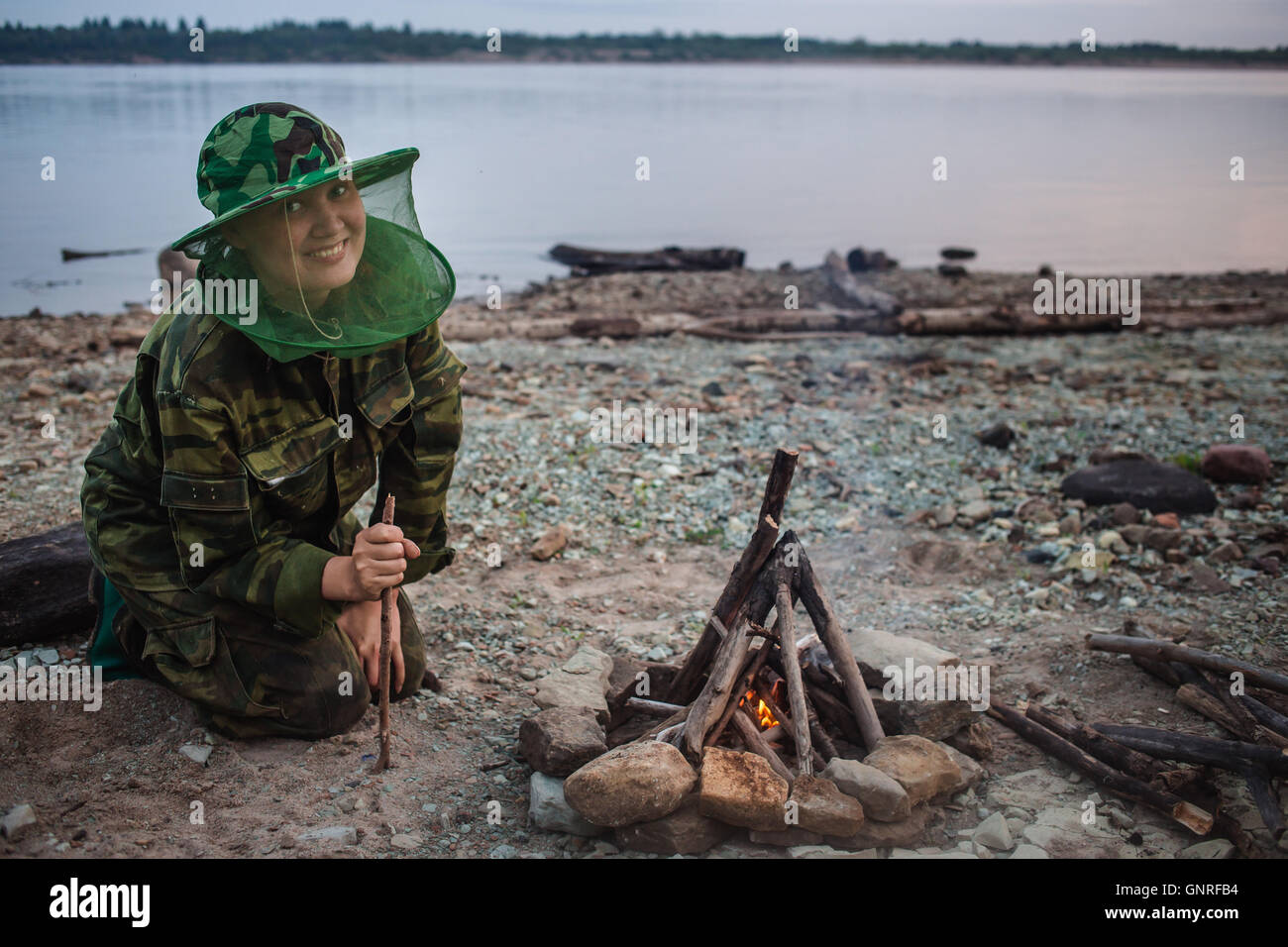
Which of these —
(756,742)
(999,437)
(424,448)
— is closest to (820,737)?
(756,742)

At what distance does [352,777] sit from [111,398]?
16.2 ft

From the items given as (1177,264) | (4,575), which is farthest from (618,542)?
(1177,264)

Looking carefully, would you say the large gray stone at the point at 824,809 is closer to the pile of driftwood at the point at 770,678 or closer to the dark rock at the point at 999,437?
the pile of driftwood at the point at 770,678

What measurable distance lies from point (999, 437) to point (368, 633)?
4.51m

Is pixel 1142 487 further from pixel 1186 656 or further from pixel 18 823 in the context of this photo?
pixel 18 823

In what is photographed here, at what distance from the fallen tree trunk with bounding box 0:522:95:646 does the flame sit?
97.9 inches

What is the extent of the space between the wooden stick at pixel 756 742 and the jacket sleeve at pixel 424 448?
4.04ft

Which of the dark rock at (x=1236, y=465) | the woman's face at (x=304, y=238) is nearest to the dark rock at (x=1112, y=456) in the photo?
the dark rock at (x=1236, y=465)

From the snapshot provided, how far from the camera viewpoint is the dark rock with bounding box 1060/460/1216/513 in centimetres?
545

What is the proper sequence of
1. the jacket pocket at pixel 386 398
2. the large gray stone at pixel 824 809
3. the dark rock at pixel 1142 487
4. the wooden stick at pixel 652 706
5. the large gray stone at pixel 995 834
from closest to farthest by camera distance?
the large gray stone at pixel 824 809 < the large gray stone at pixel 995 834 < the jacket pocket at pixel 386 398 < the wooden stick at pixel 652 706 < the dark rock at pixel 1142 487

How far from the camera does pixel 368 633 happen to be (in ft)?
11.6

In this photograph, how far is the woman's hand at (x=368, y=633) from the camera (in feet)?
11.5

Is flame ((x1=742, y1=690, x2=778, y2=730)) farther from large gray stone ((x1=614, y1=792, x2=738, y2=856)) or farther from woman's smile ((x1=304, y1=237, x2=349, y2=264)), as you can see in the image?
woman's smile ((x1=304, y1=237, x2=349, y2=264))

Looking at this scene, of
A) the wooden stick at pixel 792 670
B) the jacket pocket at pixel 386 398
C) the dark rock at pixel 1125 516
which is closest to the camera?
the wooden stick at pixel 792 670
